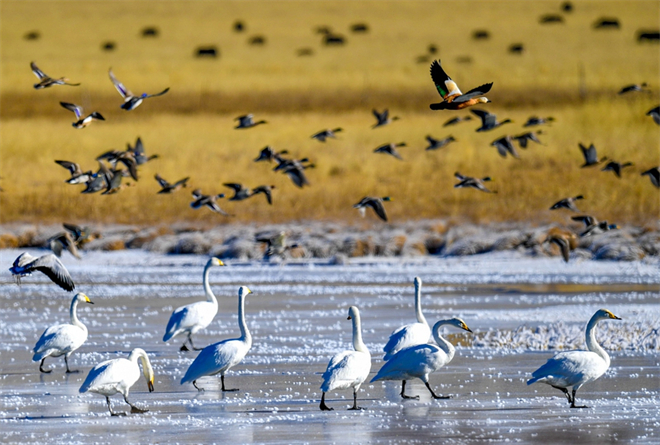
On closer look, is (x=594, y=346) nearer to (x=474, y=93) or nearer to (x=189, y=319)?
(x=474, y=93)

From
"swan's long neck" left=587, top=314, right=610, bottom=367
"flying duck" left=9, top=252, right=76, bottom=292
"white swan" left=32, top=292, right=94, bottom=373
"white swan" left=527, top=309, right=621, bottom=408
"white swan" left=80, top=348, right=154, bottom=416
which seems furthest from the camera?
"flying duck" left=9, top=252, right=76, bottom=292

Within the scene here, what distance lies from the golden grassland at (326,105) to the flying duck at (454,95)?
56.1ft

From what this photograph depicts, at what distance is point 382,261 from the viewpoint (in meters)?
22.7

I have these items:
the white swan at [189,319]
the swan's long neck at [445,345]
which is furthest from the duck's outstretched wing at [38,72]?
the swan's long neck at [445,345]

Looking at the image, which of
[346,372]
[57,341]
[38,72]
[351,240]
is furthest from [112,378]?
[351,240]

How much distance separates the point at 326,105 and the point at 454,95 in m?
34.7

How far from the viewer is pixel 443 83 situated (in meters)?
9.48

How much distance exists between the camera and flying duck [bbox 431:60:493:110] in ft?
27.9

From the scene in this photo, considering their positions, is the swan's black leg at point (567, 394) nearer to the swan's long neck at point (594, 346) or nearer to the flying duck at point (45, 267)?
the swan's long neck at point (594, 346)

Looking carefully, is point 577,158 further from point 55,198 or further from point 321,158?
point 55,198

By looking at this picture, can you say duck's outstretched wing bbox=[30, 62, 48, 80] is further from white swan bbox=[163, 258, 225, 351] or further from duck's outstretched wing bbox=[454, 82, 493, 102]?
duck's outstretched wing bbox=[454, 82, 493, 102]

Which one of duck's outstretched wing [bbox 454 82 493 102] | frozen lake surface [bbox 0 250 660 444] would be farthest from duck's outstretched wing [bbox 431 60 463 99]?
frozen lake surface [bbox 0 250 660 444]

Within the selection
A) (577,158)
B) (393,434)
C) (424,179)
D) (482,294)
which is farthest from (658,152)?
(393,434)

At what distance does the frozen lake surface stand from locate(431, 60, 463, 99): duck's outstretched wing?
2.56 meters
